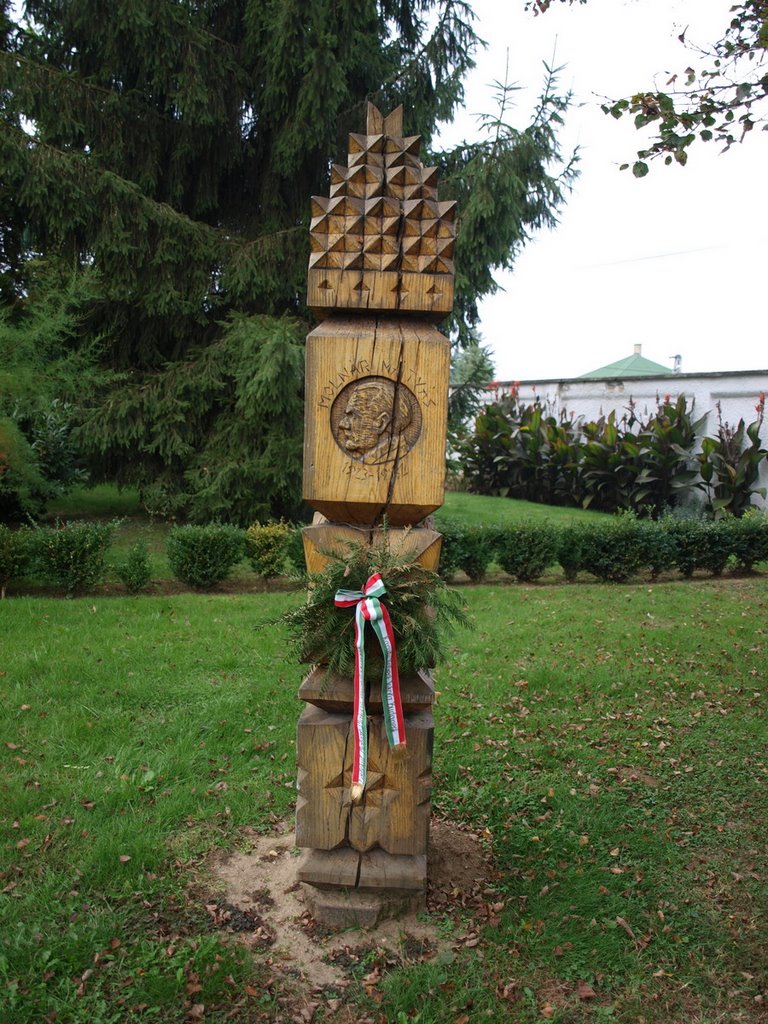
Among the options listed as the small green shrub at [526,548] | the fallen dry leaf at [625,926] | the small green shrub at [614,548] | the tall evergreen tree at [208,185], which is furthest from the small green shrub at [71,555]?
the fallen dry leaf at [625,926]

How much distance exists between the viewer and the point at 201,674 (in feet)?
18.1

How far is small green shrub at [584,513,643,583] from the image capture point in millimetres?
9797

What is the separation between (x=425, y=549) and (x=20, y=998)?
193cm

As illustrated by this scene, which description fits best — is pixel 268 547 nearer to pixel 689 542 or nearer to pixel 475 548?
pixel 475 548

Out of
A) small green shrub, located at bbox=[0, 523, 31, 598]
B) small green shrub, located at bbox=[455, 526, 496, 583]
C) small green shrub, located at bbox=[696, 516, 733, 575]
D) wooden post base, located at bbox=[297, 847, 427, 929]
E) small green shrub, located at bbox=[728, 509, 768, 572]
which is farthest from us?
small green shrub, located at bbox=[728, 509, 768, 572]

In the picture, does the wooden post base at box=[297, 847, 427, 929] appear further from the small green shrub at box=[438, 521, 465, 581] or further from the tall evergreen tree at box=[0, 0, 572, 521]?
the tall evergreen tree at box=[0, 0, 572, 521]

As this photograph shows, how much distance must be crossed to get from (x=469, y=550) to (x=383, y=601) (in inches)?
265

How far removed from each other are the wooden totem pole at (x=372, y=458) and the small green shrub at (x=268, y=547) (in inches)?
233

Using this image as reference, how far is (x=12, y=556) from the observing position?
7559 millimetres

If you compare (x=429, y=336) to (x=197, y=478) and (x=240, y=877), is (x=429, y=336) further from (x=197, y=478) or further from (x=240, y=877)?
(x=197, y=478)

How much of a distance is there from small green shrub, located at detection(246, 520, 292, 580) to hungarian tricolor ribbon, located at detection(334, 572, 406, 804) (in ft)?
20.1

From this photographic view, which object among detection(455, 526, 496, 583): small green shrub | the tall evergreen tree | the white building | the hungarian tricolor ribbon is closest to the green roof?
the white building

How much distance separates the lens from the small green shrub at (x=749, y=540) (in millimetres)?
10461

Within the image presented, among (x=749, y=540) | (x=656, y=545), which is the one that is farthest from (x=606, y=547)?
(x=749, y=540)
